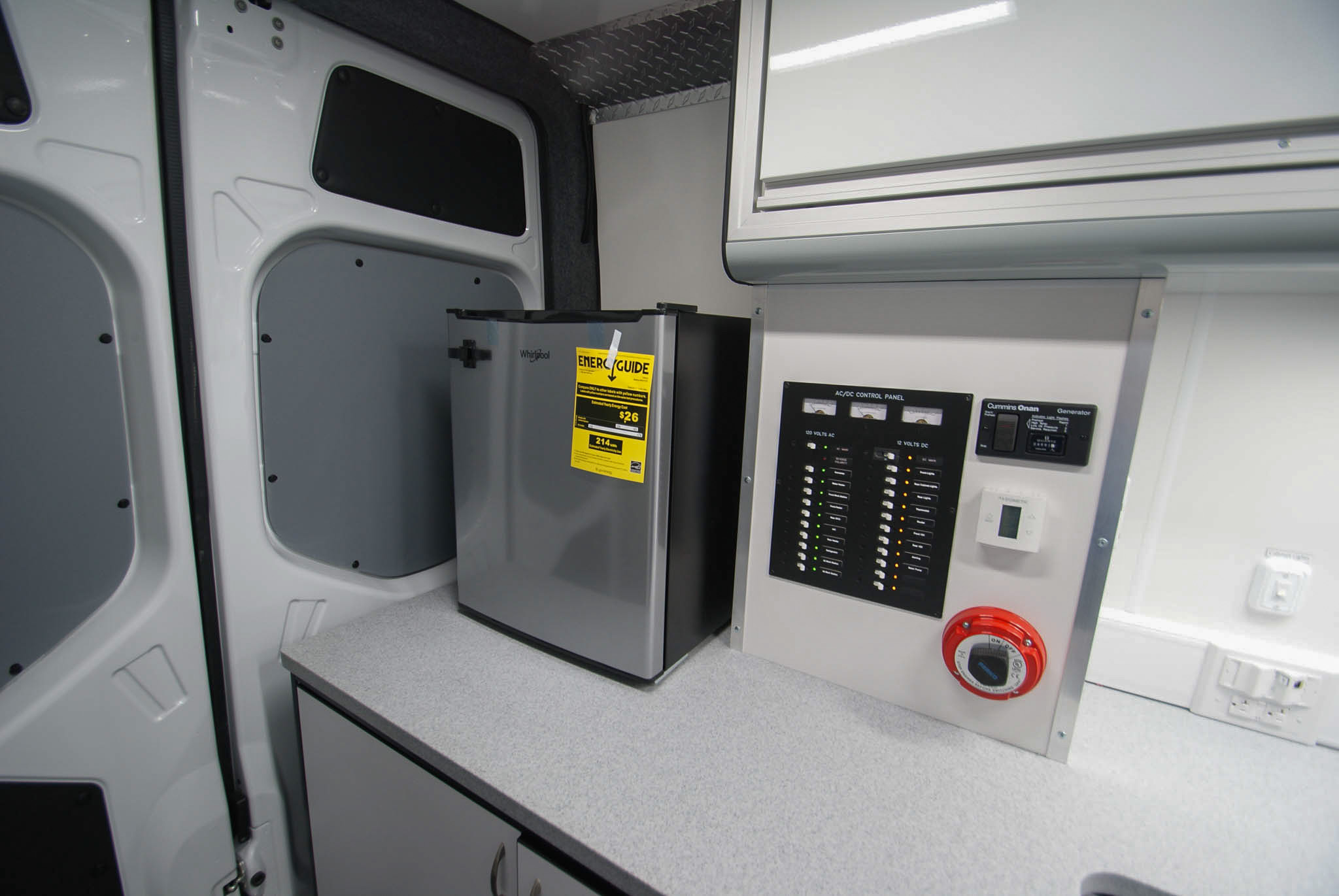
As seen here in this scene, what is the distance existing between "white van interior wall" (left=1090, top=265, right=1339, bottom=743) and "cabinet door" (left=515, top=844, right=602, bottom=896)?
0.81m

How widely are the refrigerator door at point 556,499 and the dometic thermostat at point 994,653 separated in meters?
0.37

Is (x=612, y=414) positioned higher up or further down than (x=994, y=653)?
higher up

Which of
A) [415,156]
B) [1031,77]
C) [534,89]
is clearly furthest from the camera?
[534,89]

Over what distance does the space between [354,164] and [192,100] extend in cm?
20

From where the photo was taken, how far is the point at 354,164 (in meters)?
0.87

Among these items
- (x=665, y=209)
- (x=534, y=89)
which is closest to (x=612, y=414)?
(x=665, y=209)

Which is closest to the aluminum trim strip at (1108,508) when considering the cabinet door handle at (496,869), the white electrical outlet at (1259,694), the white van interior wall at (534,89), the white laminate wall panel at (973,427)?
the white laminate wall panel at (973,427)

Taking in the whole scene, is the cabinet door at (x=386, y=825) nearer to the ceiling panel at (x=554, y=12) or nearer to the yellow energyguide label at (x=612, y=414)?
the yellow energyguide label at (x=612, y=414)

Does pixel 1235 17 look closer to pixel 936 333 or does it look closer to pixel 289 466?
pixel 936 333

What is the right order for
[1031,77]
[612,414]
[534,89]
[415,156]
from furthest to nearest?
[534,89] < [415,156] < [612,414] < [1031,77]

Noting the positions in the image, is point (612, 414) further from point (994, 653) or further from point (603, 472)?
point (994, 653)

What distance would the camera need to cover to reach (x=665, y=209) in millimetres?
1196

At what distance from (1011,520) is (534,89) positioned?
1.17 metres

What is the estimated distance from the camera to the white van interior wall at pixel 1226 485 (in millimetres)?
694
